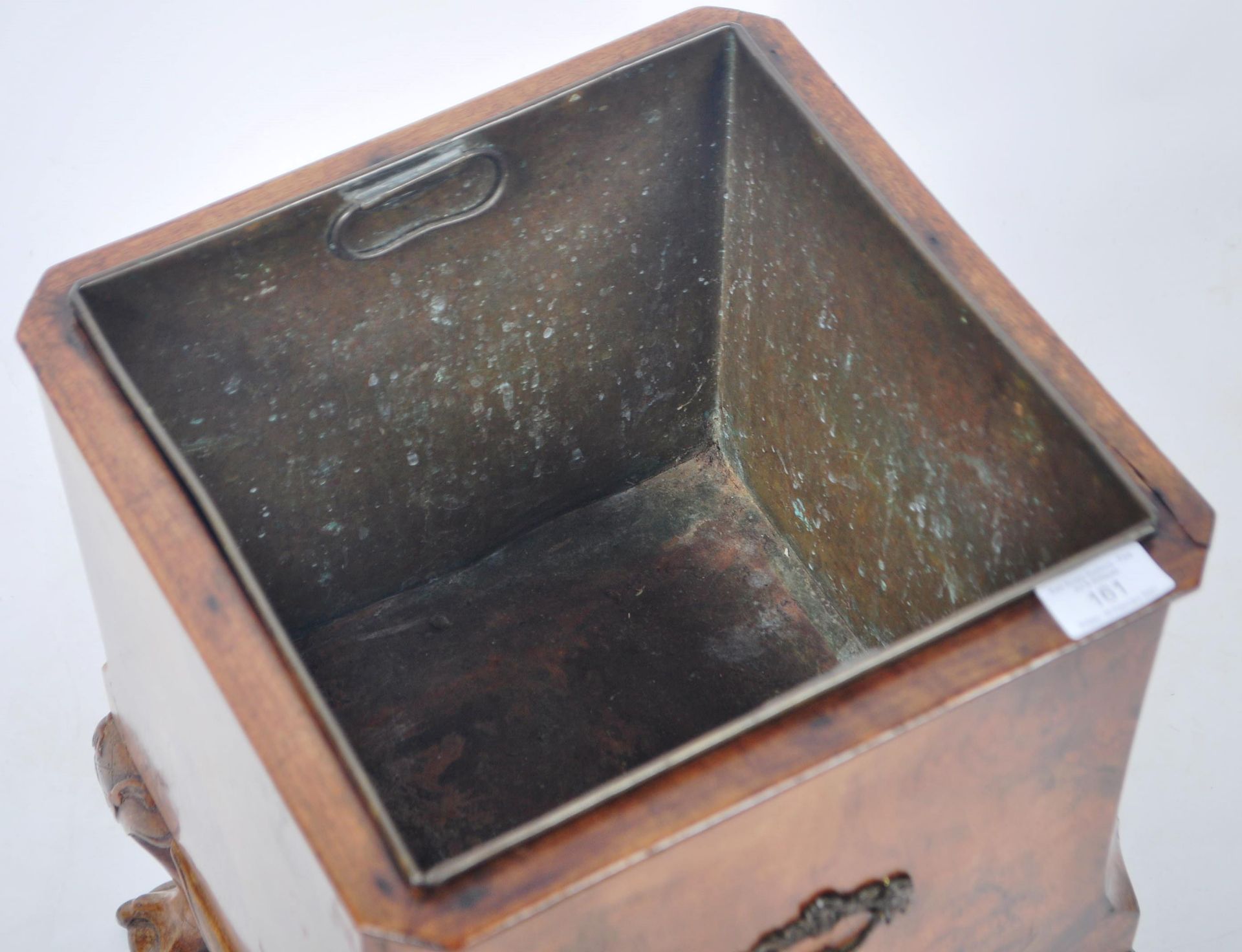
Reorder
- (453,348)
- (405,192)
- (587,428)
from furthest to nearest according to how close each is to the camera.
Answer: (587,428) < (453,348) < (405,192)

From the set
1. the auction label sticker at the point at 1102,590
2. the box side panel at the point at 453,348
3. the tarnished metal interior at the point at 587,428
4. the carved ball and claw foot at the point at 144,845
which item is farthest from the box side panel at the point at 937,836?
the carved ball and claw foot at the point at 144,845

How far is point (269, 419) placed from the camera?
3.99 ft

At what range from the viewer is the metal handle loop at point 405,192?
1163 millimetres

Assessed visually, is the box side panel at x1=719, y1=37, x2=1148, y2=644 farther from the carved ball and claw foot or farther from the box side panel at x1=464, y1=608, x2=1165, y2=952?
the carved ball and claw foot

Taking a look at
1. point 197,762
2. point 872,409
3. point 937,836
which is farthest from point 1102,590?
point 197,762

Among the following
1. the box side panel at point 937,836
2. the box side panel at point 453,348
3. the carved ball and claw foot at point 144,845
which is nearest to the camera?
the box side panel at point 937,836

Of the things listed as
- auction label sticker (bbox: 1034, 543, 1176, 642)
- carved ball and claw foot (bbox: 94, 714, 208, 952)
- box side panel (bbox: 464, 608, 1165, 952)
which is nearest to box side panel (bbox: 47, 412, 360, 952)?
carved ball and claw foot (bbox: 94, 714, 208, 952)

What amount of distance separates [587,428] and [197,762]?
0.46m

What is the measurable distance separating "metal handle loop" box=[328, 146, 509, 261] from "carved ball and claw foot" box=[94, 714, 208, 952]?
45cm

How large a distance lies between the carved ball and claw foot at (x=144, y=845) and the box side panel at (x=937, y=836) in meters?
0.57

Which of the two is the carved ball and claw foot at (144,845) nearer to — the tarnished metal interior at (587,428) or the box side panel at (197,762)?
the box side panel at (197,762)

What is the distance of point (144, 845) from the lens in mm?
1352

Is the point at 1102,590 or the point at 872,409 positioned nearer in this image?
the point at 1102,590

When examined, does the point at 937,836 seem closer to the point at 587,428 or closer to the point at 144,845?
the point at 587,428
